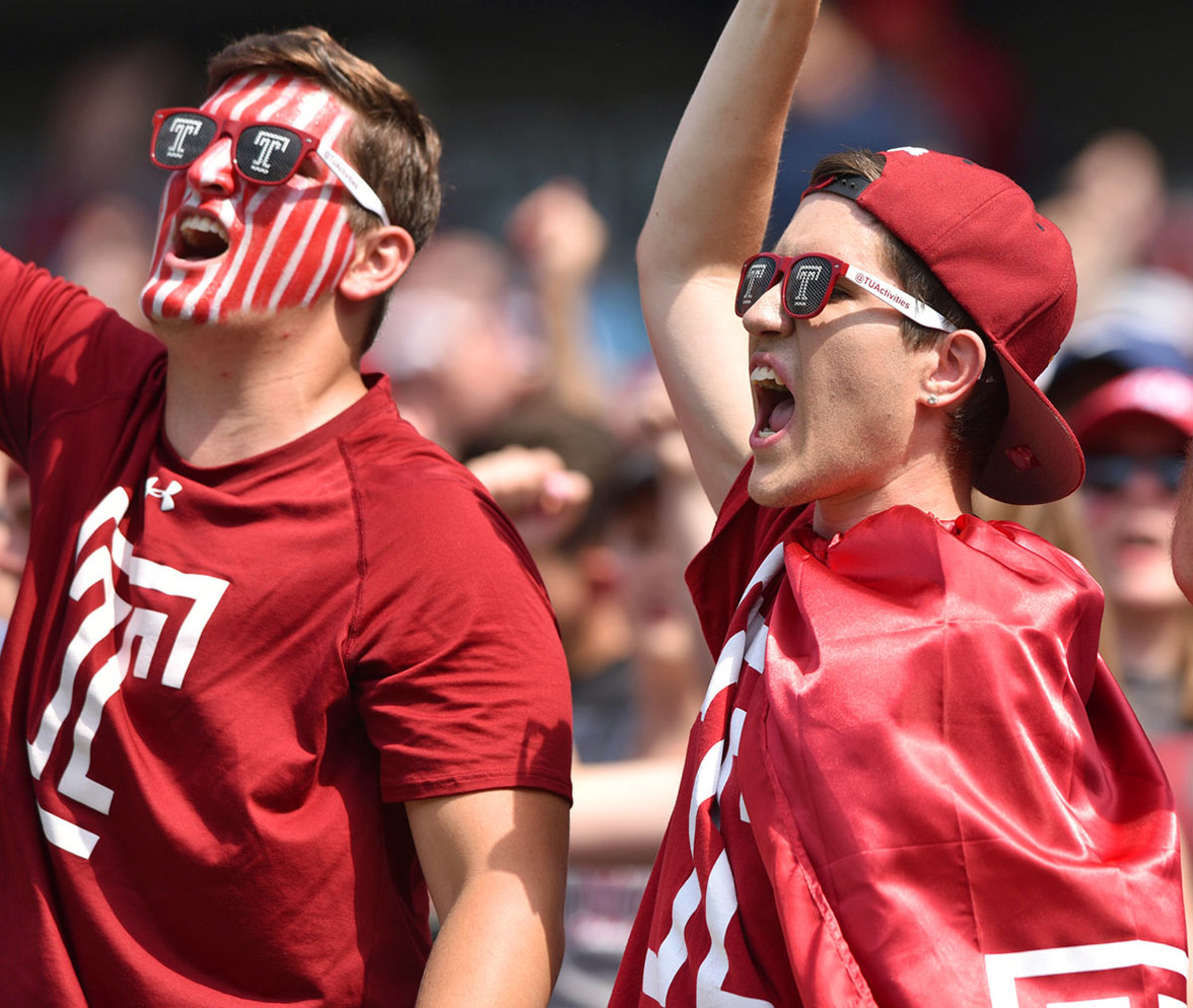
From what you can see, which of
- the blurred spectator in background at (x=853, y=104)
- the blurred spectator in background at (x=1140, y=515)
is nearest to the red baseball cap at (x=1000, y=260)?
the blurred spectator in background at (x=1140, y=515)

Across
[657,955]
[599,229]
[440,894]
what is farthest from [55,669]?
[599,229]

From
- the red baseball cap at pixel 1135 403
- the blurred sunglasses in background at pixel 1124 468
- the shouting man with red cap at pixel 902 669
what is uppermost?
the shouting man with red cap at pixel 902 669

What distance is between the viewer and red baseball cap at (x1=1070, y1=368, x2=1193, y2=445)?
3.44 meters

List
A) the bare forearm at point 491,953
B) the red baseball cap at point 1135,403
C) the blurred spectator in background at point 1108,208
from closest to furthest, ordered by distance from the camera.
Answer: the bare forearm at point 491,953 → the red baseball cap at point 1135,403 → the blurred spectator in background at point 1108,208

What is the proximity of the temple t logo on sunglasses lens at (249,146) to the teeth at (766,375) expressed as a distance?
0.86 meters

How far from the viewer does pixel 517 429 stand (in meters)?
4.59

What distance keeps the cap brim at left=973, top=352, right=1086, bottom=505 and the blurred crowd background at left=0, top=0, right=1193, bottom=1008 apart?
2.98ft

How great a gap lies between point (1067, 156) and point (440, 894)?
6081 mm

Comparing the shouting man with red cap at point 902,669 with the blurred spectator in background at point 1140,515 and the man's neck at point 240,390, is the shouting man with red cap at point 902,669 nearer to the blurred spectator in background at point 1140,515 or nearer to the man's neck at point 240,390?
the man's neck at point 240,390

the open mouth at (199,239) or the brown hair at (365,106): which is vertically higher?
the brown hair at (365,106)

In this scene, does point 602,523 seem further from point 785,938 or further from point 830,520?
point 785,938

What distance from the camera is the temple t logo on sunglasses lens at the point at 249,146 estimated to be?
247cm

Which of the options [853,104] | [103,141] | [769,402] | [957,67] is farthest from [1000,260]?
[103,141]

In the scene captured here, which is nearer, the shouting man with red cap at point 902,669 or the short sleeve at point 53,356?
the shouting man with red cap at point 902,669
